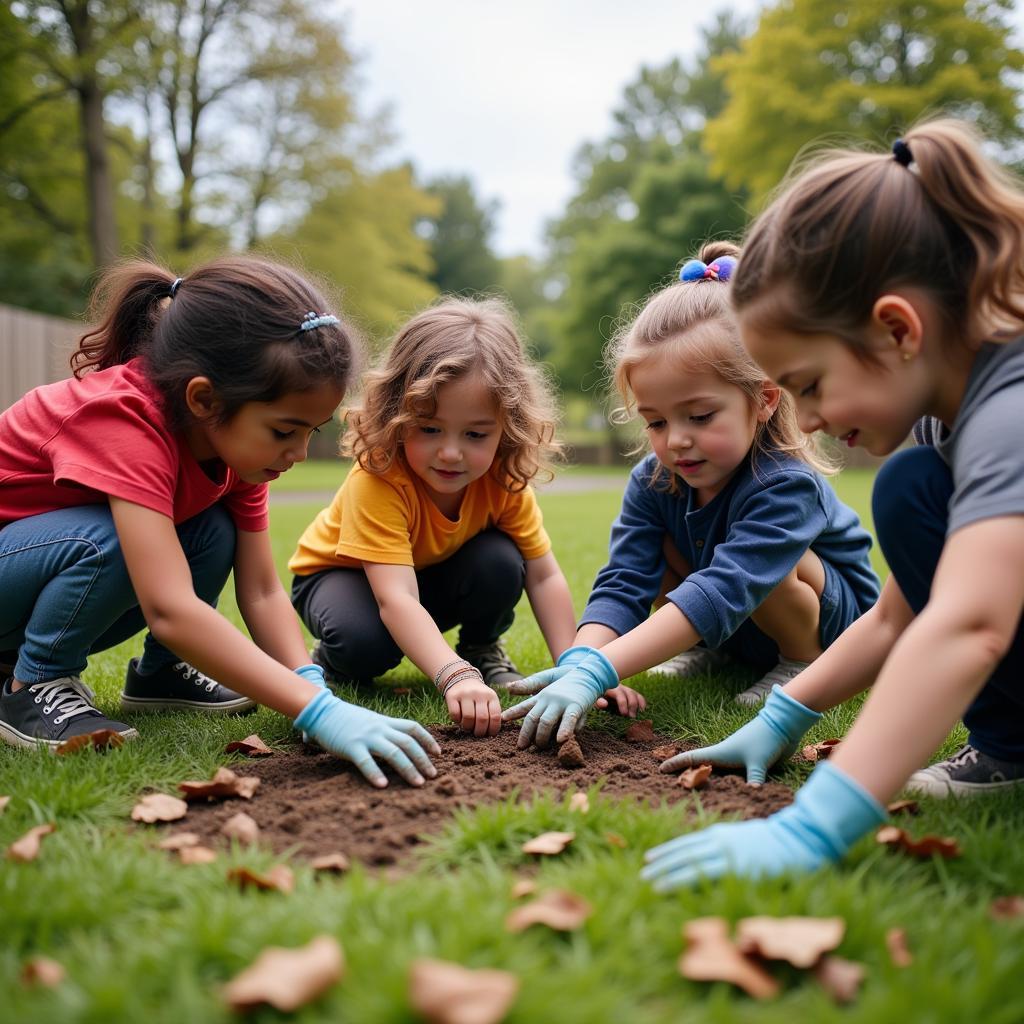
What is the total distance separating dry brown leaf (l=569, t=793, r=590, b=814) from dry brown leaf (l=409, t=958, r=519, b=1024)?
74cm

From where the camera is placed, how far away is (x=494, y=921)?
4.57 ft

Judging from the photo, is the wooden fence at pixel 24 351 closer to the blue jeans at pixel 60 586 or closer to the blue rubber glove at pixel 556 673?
the blue jeans at pixel 60 586

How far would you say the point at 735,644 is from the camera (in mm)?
3482

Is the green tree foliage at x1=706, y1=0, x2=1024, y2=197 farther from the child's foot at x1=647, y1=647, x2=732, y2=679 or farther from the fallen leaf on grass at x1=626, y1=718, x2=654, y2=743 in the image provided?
the fallen leaf on grass at x1=626, y1=718, x2=654, y2=743

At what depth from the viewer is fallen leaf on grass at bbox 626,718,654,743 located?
104 inches

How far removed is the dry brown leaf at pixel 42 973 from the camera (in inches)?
49.6

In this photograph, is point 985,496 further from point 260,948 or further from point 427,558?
point 427,558

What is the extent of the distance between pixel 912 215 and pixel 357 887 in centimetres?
155

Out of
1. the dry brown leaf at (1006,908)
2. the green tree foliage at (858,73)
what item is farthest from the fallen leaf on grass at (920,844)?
the green tree foliage at (858,73)

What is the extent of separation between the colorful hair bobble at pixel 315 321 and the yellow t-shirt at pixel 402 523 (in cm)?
61

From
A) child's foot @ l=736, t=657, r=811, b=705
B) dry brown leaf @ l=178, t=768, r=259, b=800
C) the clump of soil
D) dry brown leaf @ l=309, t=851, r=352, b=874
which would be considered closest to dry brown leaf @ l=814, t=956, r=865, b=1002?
the clump of soil

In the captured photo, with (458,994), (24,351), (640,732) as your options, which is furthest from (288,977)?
(24,351)

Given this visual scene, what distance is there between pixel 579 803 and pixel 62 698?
1526 mm

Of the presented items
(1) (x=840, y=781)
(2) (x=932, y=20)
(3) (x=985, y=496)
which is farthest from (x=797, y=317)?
(2) (x=932, y=20)
